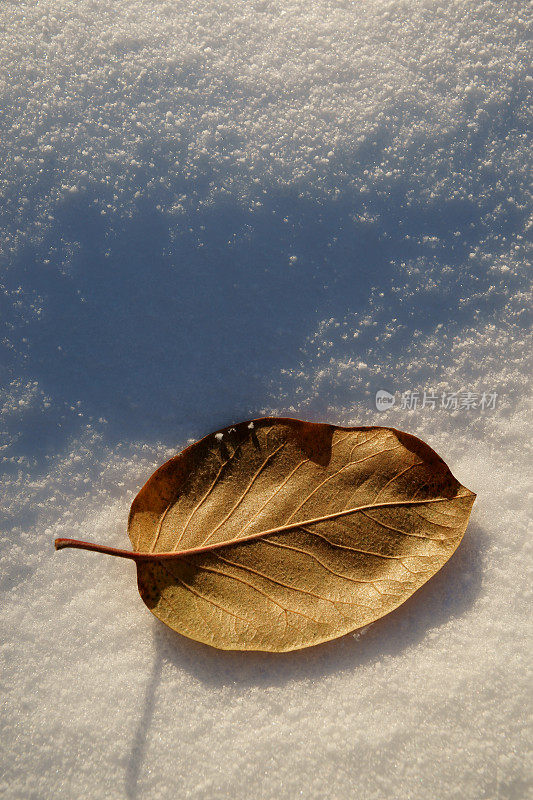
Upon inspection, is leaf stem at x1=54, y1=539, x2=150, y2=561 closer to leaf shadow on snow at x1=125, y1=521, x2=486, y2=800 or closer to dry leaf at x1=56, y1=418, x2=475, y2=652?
dry leaf at x1=56, y1=418, x2=475, y2=652

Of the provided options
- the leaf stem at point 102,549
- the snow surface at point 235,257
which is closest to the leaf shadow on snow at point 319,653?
the snow surface at point 235,257

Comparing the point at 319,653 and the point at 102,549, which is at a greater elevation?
the point at 102,549

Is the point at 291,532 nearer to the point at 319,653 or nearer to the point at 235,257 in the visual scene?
the point at 319,653

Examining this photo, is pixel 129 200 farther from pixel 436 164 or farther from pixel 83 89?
pixel 436 164

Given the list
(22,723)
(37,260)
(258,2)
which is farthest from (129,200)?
(22,723)

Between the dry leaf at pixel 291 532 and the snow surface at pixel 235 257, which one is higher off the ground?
the snow surface at pixel 235 257

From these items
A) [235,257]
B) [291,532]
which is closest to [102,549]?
[291,532]

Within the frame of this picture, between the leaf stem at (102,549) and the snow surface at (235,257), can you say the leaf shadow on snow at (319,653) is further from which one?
the leaf stem at (102,549)
